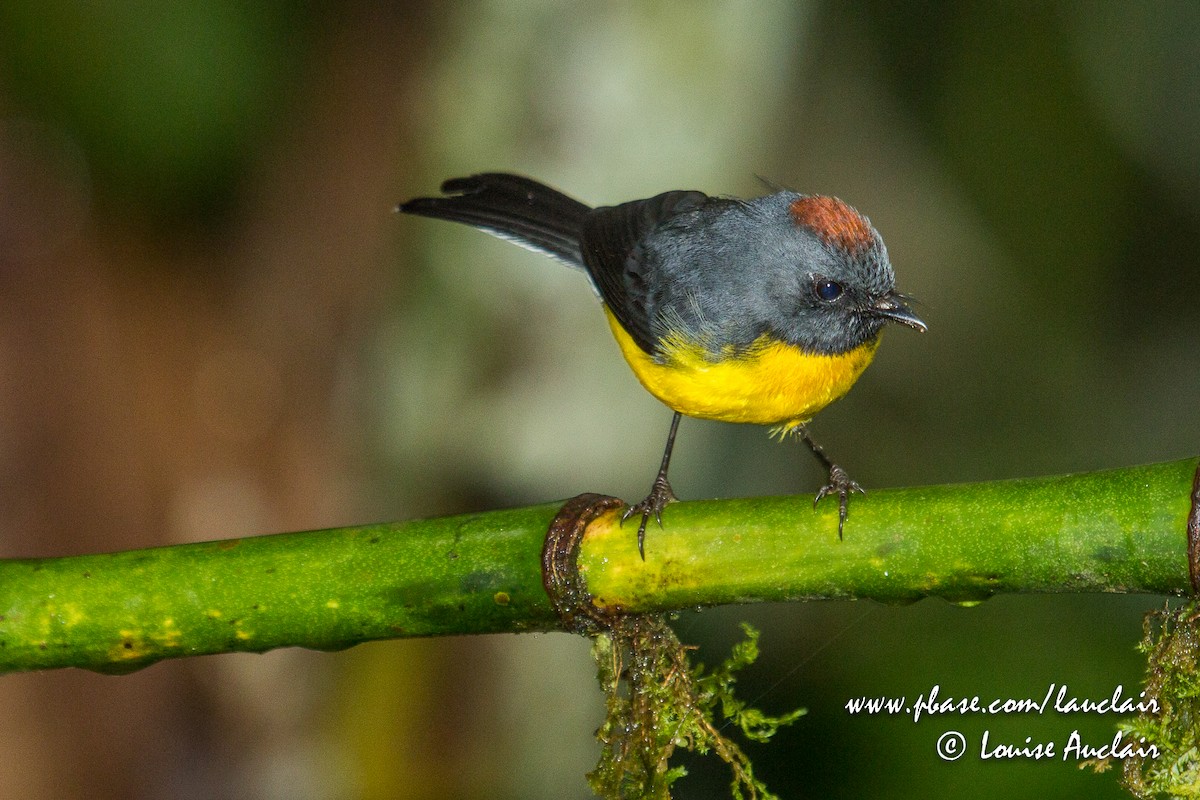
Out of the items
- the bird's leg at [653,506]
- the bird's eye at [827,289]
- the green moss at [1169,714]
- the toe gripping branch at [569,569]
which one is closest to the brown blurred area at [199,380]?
the bird's leg at [653,506]

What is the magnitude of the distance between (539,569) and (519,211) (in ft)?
5.54

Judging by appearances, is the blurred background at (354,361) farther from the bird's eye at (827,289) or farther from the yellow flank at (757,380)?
the bird's eye at (827,289)

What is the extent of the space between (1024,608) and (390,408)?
2.34m

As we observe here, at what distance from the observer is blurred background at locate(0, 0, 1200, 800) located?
12.7 feet

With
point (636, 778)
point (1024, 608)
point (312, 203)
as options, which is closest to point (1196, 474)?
point (636, 778)

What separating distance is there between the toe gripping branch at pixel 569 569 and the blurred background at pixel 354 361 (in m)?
1.62

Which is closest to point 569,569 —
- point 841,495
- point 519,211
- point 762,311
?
point 841,495

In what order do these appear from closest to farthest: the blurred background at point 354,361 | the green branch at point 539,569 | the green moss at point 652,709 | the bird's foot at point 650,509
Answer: the green branch at point 539,569, the bird's foot at point 650,509, the green moss at point 652,709, the blurred background at point 354,361

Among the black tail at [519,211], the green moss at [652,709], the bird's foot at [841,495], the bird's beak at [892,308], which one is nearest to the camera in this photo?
the bird's foot at [841,495]

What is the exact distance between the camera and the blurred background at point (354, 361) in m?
3.86

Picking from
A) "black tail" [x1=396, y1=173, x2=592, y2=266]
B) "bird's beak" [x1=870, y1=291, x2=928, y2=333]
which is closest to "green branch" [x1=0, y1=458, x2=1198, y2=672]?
"bird's beak" [x1=870, y1=291, x2=928, y2=333]

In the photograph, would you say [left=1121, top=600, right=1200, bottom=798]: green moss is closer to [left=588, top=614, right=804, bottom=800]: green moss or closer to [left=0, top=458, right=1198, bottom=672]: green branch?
[left=0, top=458, right=1198, bottom=672]: green branch

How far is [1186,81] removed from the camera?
5.50m

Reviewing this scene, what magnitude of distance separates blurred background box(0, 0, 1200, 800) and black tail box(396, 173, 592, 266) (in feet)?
1.55
